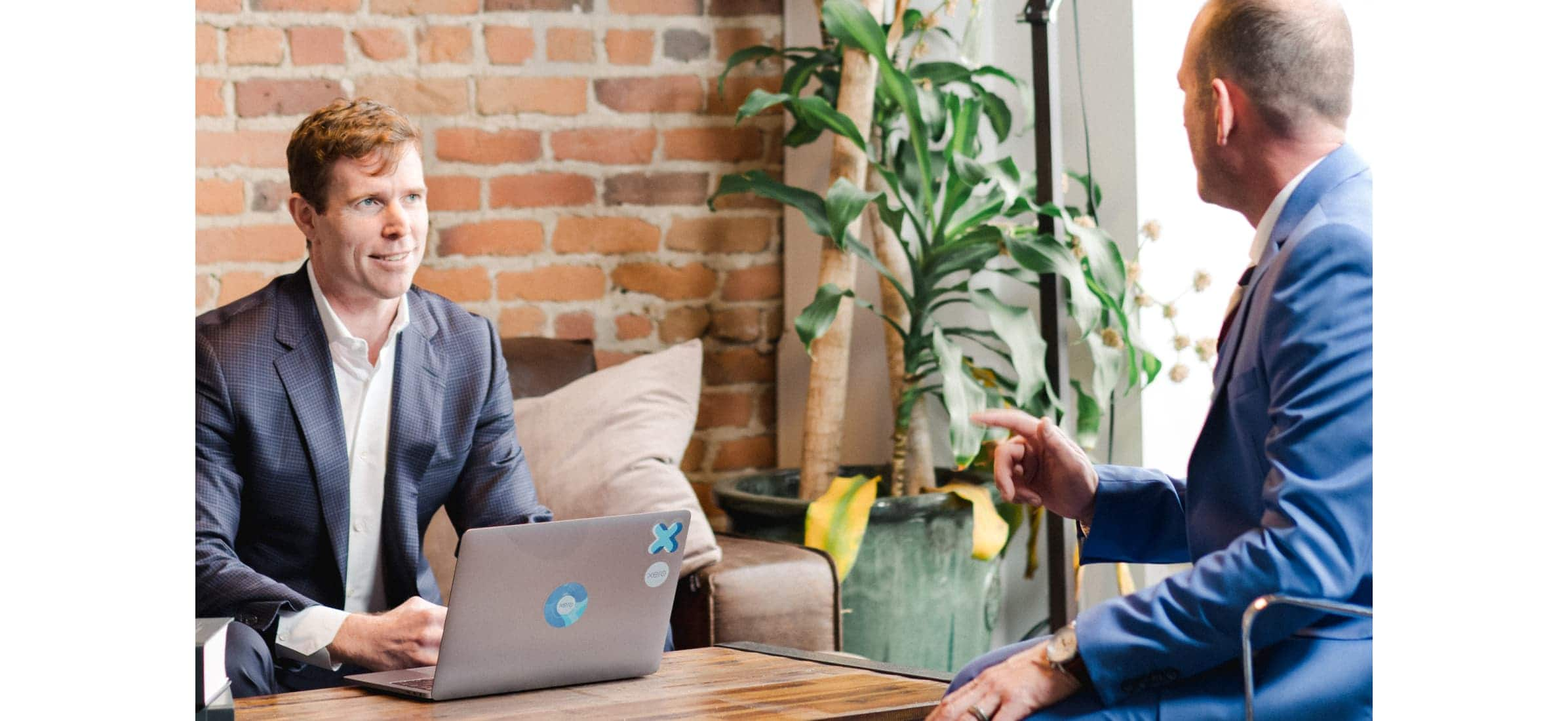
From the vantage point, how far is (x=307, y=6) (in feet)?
9.57

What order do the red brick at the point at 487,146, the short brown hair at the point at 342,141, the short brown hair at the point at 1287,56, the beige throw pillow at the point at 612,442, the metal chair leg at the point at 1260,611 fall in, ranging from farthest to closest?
the red brick at the point at 487,146
the beige throw pillow at the point at 612,442
the short brown hair at the point at 342,141
the short brown hair at the point at 1287,56
the metal chair leg at the point at 1260,611

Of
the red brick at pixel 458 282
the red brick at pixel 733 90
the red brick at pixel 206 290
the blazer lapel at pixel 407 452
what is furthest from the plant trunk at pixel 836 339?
the red brick at pixel 206 290

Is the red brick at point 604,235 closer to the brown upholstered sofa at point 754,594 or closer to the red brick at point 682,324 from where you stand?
the red brick at point 682,324

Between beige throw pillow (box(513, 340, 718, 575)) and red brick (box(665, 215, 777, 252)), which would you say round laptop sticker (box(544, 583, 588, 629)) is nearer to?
beige throw pillow (box(513, 340, 718, 575))

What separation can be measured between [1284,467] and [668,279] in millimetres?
2232

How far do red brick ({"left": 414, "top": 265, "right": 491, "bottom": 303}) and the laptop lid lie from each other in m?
1.65

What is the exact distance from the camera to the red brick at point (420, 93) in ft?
9.75

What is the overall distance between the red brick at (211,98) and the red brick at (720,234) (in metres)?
0.94

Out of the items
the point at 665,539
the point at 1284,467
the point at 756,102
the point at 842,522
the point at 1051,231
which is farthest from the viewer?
the point at 756,102

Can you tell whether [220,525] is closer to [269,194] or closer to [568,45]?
[269,194]

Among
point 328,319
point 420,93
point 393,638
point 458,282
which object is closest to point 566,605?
point 393,638

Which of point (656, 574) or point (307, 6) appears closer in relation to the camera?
point (656, 574)

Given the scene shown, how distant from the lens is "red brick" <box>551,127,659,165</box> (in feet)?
10.2
